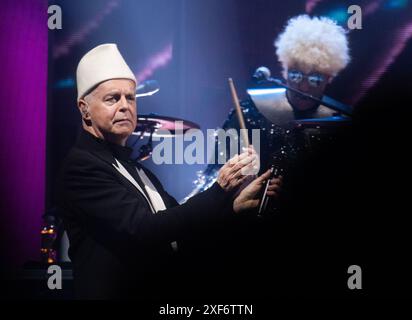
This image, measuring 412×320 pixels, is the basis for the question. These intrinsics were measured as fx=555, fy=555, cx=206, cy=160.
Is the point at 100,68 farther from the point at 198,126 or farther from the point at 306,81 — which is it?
the point at 306,81

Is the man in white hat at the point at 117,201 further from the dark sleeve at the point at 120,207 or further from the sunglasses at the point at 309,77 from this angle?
the sunglasses at the point at 309,77

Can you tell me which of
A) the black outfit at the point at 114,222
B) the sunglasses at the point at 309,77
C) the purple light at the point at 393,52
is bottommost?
the black outfit at the point at 114,222

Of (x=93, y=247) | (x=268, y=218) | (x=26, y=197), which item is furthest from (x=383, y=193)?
Answer: (x=26, y=197)

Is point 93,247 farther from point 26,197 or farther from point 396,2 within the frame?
point 396,2

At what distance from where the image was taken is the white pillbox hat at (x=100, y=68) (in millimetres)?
1800

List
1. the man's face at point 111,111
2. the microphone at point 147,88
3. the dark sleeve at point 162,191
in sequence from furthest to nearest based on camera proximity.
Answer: the microphone at point 147,88 → the dark sleeve at point 162,191 → the man's face at point 111,111

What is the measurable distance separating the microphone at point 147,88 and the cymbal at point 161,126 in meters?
0.08

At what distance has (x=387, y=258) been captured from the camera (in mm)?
2033

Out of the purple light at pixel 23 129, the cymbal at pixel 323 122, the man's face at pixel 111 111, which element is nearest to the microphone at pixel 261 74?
the cymbal at pixel 323 122

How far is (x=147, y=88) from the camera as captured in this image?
200cm

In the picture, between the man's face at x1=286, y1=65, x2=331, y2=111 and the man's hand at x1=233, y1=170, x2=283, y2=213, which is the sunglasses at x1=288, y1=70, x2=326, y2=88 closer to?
the man's face at x1=286, y1=65, x2=331, y2=111

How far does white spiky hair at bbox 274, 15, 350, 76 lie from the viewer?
2025 mm

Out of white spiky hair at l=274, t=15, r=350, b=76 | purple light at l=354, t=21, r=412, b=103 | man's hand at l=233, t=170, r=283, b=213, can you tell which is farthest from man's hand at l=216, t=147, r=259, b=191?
purple light at l=354, t=21, r=412, b=103

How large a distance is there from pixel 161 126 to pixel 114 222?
0.49 meters
